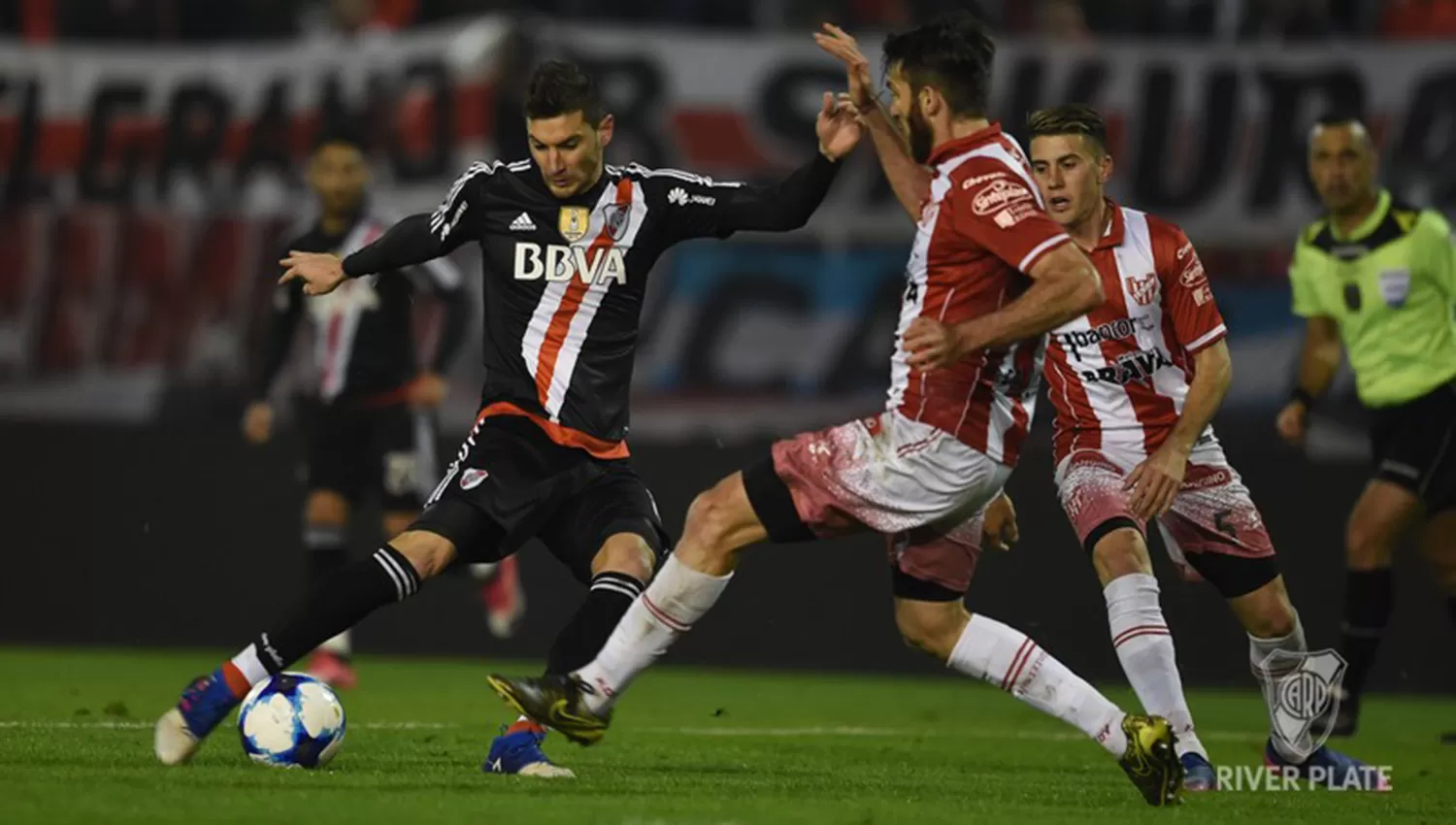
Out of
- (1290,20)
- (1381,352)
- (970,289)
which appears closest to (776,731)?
(1381,352)

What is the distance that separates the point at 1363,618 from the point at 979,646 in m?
3.67

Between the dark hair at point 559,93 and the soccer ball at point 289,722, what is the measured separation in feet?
5.89

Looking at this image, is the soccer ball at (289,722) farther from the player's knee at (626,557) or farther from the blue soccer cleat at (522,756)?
the player's knee at (626,557)

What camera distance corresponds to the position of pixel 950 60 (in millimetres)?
6133

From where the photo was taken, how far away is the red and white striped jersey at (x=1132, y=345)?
7.21m

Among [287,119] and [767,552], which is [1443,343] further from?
[287,119]

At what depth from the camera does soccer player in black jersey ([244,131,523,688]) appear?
1071 cm

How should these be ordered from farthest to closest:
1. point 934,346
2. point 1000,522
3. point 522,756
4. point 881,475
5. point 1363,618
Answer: point 1363,618 < point 1000,522 < point 522,756 < point 881,475 < point 934,346

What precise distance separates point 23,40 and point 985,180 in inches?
361

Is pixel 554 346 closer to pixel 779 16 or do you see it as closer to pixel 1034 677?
pixel 1034 677

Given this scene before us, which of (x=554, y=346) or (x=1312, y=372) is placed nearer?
(x=554, y=346)

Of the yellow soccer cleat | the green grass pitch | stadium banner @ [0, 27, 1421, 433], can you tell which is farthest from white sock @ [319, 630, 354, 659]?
the yellow soccer cleat

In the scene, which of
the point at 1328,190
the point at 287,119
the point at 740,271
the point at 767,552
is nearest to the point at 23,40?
the point at 287,119

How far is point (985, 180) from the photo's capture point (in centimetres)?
606
